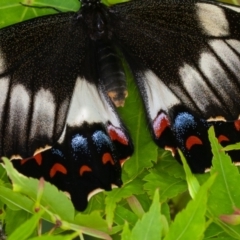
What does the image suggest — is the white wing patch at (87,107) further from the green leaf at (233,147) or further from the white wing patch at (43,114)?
the green leaf at (233,147)

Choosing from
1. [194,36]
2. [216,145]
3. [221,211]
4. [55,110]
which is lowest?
[221,211]

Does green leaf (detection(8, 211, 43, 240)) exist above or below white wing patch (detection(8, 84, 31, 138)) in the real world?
below

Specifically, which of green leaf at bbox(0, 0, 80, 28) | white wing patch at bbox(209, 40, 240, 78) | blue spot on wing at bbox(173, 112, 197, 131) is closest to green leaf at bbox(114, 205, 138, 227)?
blue spot on wing at bbox(173, 112, 197, 131)

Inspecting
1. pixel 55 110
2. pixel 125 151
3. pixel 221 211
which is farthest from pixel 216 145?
pixel 55 110

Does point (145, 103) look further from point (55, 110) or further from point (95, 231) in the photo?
point (95, 231)

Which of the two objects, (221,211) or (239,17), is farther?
(239,17)

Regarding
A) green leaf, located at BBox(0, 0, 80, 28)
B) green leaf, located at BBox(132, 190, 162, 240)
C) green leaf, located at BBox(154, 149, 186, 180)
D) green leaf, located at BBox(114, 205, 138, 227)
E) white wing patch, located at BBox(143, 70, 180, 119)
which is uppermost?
green leaf, located at BBox(0, 0, 80, 28)

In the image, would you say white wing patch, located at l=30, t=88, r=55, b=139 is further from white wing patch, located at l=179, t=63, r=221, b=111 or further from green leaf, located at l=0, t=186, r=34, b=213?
white wing patch, located at l=179, t=63, r=221, b=111
